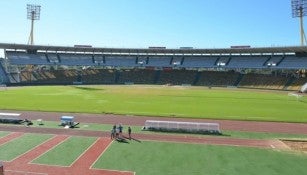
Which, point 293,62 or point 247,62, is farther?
point 247,62

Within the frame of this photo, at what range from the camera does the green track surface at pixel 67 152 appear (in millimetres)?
21641

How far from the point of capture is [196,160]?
22328 millimetres

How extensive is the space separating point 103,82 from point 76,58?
15.5 metres

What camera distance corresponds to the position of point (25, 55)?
106 metres

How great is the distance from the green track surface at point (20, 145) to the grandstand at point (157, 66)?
235 ft

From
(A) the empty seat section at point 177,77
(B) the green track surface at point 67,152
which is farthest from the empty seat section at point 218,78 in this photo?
(B) the green track surface at point 67,152

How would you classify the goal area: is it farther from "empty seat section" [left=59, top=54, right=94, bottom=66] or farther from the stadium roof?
"empty seat section" [left=59, top=54, right=94, bottom=66]

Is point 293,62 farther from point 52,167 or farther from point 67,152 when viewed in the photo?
point 52,167

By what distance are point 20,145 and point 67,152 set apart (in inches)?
178

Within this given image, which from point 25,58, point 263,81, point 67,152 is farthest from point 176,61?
point 67,152

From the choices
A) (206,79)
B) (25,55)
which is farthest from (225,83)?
(25,55)

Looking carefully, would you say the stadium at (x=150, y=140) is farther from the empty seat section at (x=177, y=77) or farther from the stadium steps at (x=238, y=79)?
the empty seat section at (x=177, y=77)

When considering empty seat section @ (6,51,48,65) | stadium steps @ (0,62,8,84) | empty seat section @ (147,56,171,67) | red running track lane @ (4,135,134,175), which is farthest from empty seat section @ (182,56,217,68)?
red running track lane @ (4,135,134,175)

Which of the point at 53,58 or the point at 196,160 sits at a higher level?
the point at 53,58
